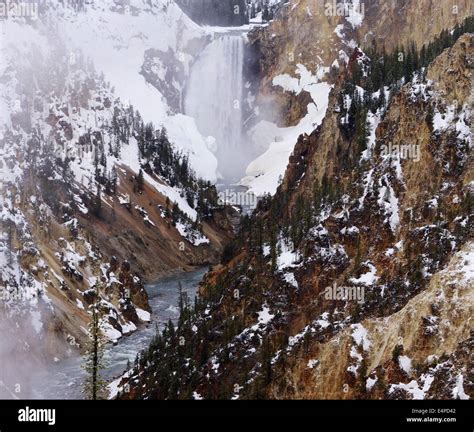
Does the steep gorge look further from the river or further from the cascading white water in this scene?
the cascading white water

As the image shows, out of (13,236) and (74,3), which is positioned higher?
(74,3)

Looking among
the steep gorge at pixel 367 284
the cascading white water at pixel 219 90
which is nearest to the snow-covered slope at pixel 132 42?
the cascading white water at pixel 219 90

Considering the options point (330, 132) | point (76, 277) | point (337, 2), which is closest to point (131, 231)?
point (76, 277)

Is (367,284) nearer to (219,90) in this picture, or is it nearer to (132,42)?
(219,90)

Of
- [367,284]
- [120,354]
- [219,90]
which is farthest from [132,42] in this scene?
[367,284]

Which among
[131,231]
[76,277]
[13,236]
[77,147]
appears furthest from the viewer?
[77,147]

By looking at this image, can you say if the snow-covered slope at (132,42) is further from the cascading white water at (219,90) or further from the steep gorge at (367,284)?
the steep gorge at (367,284)

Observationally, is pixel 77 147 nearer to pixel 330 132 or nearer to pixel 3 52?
pixel 3 52
